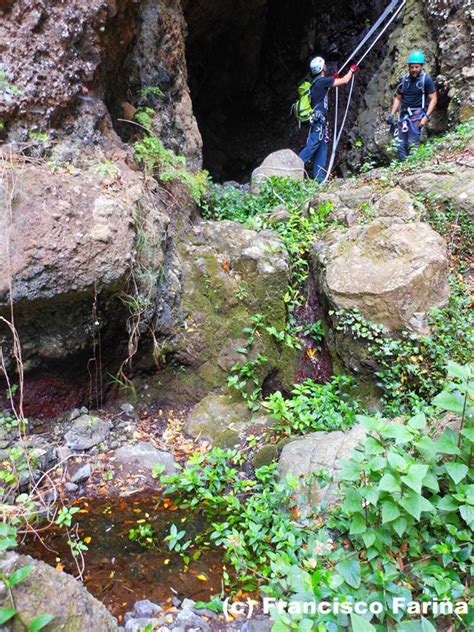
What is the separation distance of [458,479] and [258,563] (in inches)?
52.2

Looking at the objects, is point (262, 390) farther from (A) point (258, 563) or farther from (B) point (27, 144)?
(B) point (27, 144)

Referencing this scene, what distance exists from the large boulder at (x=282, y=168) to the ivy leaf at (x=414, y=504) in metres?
6.15

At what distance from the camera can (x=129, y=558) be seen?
279cm

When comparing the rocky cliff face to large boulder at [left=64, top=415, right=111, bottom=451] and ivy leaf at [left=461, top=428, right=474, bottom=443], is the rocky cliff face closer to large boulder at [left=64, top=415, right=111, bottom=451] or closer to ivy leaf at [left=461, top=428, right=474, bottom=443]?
large boulder at [left=64, top=415, right=111, bottom=451]

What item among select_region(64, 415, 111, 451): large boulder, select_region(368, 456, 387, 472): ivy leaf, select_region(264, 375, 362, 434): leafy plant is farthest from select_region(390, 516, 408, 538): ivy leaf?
select_region(64, 415, 111, 451): large boulder

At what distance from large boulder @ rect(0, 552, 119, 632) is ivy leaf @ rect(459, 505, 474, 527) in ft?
5.78

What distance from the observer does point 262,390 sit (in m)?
4.49

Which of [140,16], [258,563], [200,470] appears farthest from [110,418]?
[140,16]

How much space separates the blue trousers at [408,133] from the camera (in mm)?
7678

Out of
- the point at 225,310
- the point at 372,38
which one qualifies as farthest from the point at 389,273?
the point at 372,38

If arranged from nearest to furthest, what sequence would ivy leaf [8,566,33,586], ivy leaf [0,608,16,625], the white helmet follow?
ivy leaf [0,608,16,625], ivy leaf [8,566,33,586], the white helmet

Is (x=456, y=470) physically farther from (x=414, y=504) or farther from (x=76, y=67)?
(x=76, y=67)

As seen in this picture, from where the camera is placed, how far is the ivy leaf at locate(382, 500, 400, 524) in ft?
6.96

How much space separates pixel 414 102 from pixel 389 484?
7.69 metres
